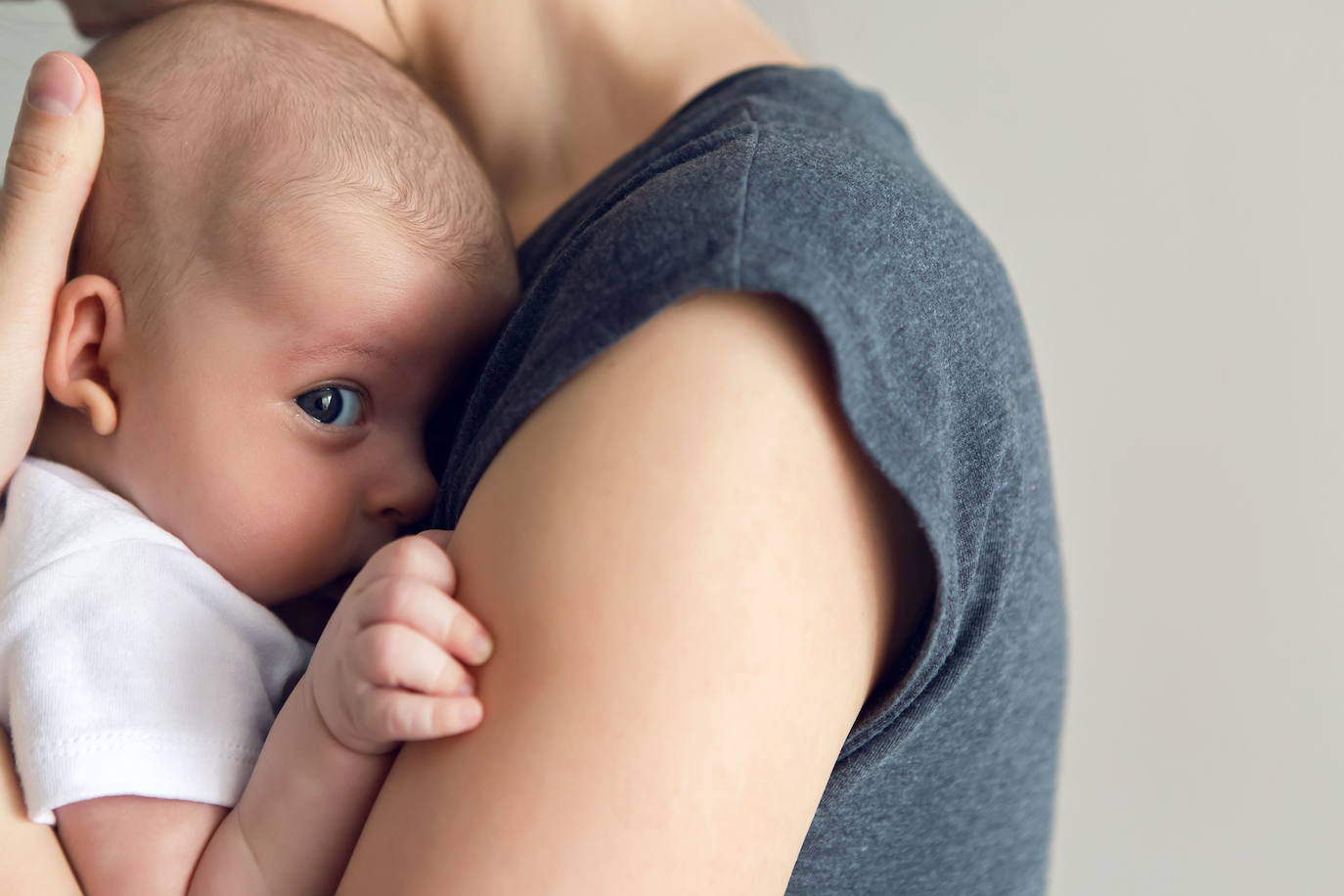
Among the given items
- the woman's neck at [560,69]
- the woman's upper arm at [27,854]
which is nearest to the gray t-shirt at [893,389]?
the woman's neck at [560,69]

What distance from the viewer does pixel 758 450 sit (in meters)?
0.50

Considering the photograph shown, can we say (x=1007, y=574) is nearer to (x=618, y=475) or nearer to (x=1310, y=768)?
(x=618, y=475)

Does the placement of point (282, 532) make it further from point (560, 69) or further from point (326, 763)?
point (560, 69)

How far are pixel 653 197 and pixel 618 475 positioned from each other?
172mm

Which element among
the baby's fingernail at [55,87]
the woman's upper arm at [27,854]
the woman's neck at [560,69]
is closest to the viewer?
the woman's upper arm at [27,854]

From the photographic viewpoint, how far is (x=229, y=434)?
0.77m

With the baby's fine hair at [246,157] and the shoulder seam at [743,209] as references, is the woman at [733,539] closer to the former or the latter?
the shoulder seam at [743,209]

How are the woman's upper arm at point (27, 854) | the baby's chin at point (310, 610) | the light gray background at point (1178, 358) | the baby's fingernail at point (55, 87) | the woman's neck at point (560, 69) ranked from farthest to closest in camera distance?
the light gray background at point (1178, 358) < the woman's neck at point (560, 69) < the baby's chin at point (310, 610) < the baby's fingernail at point (55, 87) < the woman's upper arm at point (27, 854)

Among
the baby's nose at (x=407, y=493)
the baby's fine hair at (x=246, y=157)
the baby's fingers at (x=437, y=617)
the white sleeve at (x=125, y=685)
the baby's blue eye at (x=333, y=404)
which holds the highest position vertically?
the baby's fine hair at (x=246, y=157)

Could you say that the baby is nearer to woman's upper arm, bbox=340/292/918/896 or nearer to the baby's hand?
the baby's hand

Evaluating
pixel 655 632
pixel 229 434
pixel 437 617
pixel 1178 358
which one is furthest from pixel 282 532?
pixel 1178 358

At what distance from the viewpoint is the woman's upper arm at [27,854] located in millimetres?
619

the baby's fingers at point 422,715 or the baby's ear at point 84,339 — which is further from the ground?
the baby's fingers at point 422,715

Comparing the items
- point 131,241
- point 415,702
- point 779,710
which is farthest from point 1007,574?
point 131,241
